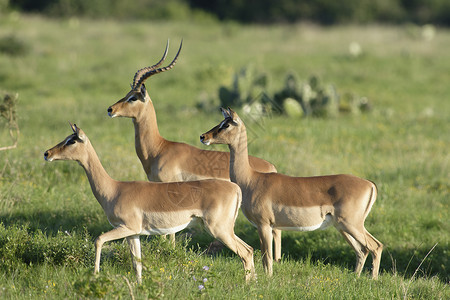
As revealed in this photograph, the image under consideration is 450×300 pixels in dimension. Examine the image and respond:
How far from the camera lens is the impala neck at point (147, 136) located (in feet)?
23.0

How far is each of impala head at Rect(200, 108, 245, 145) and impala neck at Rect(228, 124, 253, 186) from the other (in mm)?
93

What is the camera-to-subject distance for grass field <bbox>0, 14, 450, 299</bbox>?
5.59m

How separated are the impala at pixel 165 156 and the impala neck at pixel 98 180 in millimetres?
1211

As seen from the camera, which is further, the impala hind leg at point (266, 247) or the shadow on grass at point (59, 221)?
the shadow on grass at point (59, 221)

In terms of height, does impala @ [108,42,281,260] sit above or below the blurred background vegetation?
below

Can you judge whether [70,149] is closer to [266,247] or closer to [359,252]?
[266,247]

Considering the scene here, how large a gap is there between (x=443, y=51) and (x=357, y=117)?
1343 centimetres

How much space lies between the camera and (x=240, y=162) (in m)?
6.25

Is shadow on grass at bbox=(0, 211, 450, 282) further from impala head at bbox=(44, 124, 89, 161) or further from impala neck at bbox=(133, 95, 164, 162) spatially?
impala head at bbox=(44, 124, 89, 161)

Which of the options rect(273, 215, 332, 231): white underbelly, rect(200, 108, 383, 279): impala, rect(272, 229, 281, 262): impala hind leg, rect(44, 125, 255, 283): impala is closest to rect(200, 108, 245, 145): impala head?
rect(200, 108, 383, 279): impala

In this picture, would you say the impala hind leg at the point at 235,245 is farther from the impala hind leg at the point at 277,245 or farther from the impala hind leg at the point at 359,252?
the impala hind leg at the point at 359,252

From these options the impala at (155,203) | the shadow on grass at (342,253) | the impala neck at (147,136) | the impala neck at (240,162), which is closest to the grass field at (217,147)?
the shadow on grass at (342,253)

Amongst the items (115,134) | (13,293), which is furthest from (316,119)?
(13,293)

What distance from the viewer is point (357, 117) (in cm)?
1535
